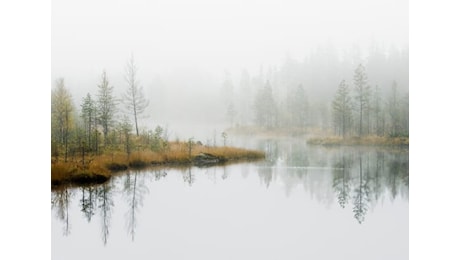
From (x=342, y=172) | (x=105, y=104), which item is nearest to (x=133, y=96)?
(x=105, y=104)

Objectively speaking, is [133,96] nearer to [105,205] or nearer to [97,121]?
[97,121]

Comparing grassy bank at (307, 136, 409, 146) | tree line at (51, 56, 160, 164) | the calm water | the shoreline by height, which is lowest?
the calm water

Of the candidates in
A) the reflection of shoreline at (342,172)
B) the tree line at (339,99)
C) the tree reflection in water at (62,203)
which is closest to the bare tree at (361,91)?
the tree line at (339,99)

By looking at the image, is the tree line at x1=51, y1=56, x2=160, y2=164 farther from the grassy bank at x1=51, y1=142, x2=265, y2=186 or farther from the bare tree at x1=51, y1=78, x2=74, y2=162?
the grassy bank at x1=51, y1=142, x2=265, y2=186

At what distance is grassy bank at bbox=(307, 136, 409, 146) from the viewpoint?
729 cm

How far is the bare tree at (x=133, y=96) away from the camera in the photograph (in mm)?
7352

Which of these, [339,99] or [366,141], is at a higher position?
[339,99]

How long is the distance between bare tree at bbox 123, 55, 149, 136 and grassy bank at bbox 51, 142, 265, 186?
414 millimetres

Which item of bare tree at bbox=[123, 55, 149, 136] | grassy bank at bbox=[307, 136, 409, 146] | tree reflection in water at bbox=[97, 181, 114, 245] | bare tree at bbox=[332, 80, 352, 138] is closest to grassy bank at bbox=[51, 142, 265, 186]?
tree reflection in water at bbox=[97, 181, 114, 245]

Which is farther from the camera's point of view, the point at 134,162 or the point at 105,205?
the point at 134,162

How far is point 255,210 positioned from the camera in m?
7.15

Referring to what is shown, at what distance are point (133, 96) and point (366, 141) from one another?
2.99m
